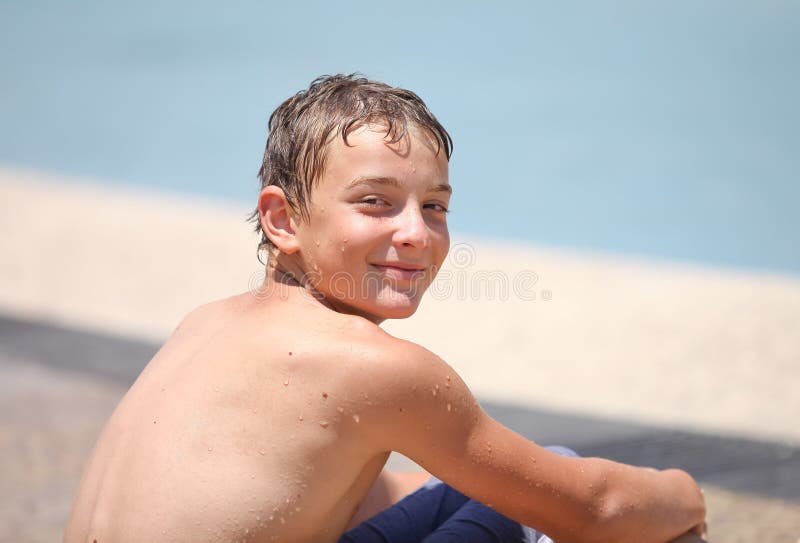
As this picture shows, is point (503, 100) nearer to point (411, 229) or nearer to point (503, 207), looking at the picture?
point (503, 207)

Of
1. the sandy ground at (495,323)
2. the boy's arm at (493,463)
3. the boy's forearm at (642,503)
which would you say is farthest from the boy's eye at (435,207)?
the sandy ground at (495,323)

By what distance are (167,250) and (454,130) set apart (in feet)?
19.8

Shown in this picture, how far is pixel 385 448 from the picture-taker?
1.70m

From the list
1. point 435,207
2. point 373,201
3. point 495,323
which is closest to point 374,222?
point 373,201

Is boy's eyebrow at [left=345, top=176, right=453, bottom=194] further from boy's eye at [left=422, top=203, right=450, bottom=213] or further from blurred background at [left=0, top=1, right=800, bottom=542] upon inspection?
blurred background at [left=0, top=1, right=800, bottom=542]

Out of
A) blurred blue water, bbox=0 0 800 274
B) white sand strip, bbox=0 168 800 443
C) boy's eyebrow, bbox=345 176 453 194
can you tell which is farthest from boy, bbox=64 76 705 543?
blurred blue water, bbox=0 0 800 274

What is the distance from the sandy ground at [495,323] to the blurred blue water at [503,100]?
306cm

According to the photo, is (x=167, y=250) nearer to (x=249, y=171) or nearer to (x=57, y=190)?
(x=57, y=190)

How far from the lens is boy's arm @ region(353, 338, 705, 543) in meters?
1.63

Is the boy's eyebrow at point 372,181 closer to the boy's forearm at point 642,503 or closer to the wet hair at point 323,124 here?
the wet hair at point 323,124

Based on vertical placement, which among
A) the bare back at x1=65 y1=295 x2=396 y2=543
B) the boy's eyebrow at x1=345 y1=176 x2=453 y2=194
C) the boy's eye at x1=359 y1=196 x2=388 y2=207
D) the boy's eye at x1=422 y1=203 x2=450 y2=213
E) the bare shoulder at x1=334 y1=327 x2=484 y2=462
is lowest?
the bare back at x1=65 y1=295 x2=396 y2=543

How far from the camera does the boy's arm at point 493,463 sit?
1630 mm

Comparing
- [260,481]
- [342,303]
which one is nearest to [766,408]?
[342,303]

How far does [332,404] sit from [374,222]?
1.25ft
